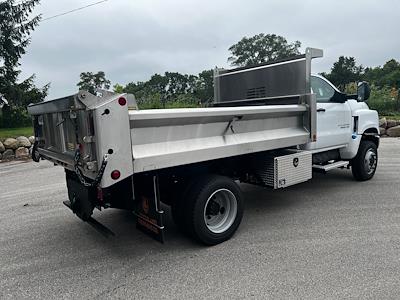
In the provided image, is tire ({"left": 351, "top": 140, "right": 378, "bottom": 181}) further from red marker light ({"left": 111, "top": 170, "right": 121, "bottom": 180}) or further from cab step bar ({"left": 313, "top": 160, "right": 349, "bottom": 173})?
red marker light ({"left": 111, "top": 170, "right": 121, "bottom": 180})

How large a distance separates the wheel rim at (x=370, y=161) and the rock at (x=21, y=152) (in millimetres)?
11484

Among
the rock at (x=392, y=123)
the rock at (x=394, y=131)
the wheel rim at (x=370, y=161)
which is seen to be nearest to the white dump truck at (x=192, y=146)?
the wheel rim at (x=370, y=161)

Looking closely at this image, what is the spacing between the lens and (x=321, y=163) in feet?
19.5

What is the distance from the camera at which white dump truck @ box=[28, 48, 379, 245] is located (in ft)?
10.1

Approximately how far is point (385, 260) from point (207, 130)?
2247 mm

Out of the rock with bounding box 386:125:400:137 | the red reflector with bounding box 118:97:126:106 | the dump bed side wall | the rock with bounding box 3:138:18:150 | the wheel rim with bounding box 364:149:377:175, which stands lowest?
the rock with bounding box 386:125:400:137

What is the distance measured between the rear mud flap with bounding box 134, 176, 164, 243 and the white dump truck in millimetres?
11

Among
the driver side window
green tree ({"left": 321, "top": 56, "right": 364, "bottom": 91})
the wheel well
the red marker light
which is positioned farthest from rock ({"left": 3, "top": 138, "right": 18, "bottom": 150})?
green tree ({"left": 321, "top": 56, "right": 364, "bottom": 91})

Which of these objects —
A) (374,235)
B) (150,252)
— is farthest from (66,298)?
(374,235)

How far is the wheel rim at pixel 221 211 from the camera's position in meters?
4.04

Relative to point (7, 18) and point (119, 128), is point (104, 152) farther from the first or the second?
point (7, 18)

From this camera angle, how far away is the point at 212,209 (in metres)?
4.06

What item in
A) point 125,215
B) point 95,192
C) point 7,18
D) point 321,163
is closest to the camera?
point 95,192

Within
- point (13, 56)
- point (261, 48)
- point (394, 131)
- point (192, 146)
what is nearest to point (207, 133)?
point (192, 146)
